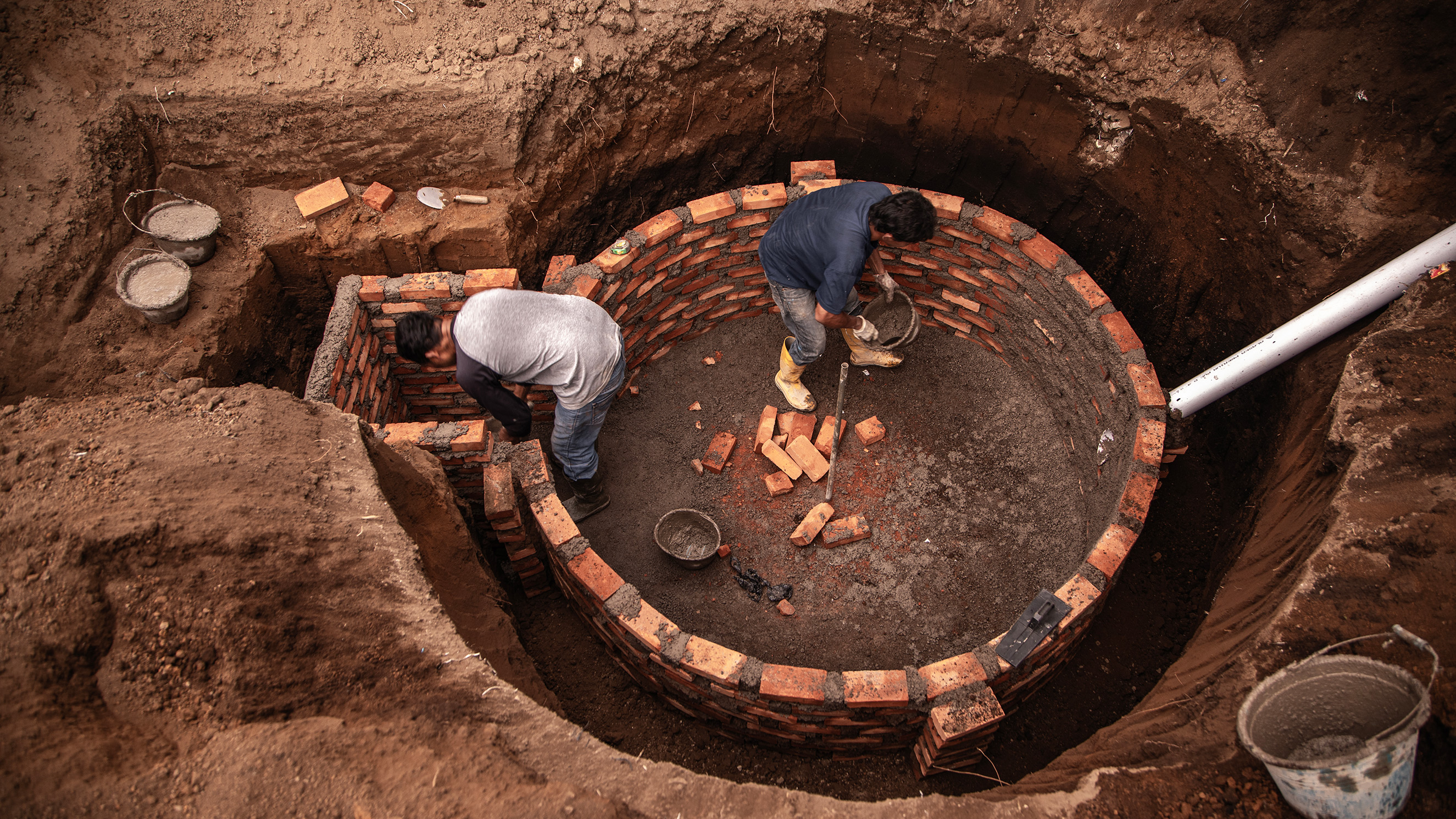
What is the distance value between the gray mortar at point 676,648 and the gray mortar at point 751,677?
264 millimetres

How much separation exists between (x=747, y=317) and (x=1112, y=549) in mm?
2773

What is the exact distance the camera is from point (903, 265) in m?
4.76

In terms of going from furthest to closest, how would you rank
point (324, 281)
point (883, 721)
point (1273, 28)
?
1. point (324, 281)
2. point (1273, 28)
3. point (883, 721)

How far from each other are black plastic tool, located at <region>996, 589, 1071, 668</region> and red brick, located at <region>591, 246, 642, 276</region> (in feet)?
9.09

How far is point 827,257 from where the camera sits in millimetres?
3928

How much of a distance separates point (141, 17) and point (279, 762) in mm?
4388

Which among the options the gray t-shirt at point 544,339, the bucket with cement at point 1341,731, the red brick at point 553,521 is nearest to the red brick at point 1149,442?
the bucket with cement at point 1341,731

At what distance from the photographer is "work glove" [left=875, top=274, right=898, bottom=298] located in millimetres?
4457

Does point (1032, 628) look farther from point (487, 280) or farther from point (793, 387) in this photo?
point (487, 280)

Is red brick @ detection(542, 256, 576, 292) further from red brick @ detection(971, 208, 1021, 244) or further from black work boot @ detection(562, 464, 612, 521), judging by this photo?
red brick @ detection(971, 208, 1021, 244)

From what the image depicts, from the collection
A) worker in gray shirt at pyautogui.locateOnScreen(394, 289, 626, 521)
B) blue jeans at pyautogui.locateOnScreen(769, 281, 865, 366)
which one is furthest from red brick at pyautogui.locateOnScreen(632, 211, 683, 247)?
worker in gray shirt at pyautogui.locateOnScreen(394, 289, 626, 521)

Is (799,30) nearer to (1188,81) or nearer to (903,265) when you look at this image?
(903,265)

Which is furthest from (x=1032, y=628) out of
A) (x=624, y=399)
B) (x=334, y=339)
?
(x=334, y=339)

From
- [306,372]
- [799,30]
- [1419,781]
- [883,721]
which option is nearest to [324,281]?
[306,372]
